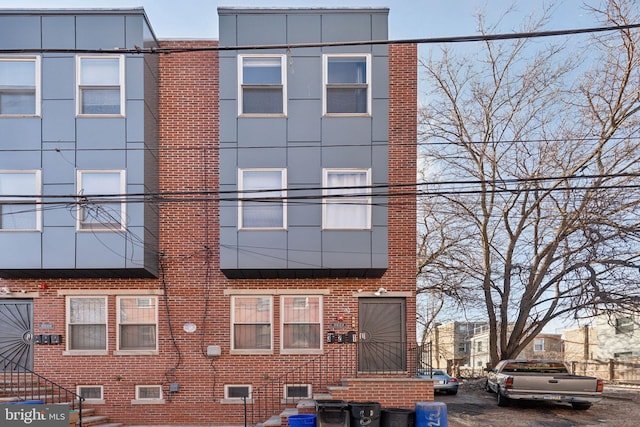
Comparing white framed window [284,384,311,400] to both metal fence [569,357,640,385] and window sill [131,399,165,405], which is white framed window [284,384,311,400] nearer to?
window sill [131,399,165,405]

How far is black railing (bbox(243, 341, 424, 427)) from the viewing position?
11430 mm

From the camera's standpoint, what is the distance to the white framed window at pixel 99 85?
11367 millimetres

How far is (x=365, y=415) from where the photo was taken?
30.1 feet

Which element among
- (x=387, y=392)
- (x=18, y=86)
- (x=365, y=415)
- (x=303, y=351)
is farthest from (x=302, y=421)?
(x=18, y=86)

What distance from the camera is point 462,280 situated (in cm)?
2070

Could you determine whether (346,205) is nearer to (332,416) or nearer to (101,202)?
(332,416)

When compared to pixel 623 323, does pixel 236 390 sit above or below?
above

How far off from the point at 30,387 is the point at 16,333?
1.41 metres

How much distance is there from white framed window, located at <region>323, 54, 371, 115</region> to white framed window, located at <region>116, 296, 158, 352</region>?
641 centimetres

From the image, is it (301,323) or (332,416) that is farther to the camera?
(301,323)

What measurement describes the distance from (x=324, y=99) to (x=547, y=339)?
4024 cm

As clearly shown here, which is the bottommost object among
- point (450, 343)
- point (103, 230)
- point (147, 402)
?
point (450, 343)

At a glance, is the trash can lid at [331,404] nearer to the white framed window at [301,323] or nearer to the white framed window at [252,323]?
the white framed window at [301,323]

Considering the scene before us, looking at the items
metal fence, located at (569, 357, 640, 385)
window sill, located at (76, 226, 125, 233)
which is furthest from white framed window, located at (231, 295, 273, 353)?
metal fence, located at (569, 357, 640, 385)
